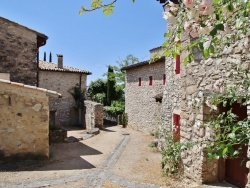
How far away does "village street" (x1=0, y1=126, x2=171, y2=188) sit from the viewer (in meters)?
6.51

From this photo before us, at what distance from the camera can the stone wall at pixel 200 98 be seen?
427cm

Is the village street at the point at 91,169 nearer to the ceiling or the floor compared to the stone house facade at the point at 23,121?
nearer to the floor

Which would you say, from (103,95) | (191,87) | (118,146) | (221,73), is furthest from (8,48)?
(103,95)

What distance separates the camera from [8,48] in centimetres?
1162

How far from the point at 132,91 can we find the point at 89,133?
5.98m

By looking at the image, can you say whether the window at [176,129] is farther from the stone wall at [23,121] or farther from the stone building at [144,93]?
the stone wall at [23,121]

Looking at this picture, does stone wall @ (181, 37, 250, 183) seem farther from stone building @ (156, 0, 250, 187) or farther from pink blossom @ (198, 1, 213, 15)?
pink blossom @ (198, 1, 213, 15)

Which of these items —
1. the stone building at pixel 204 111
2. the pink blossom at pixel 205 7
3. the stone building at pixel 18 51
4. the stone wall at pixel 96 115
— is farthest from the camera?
the stone wall at pixel 96 115

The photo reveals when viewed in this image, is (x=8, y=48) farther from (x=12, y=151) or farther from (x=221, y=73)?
(x=221, y=73)

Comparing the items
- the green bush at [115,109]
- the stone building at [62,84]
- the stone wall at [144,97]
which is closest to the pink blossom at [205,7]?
the stone wall at [144,97]

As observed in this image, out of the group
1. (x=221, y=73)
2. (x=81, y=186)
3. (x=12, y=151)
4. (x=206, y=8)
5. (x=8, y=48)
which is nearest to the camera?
(x=206, y=8)

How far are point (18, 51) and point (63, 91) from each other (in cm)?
915

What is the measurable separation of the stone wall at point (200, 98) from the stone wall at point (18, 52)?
931 cm

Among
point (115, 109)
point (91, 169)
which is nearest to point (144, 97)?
point (115, 109)
